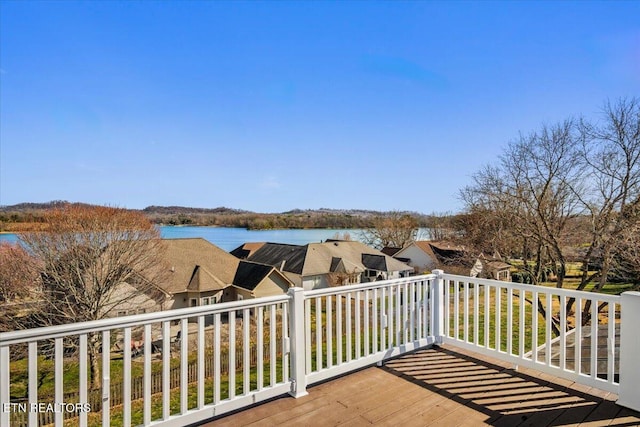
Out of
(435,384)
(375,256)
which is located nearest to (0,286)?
(435,384)

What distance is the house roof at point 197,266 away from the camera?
58.4 ft

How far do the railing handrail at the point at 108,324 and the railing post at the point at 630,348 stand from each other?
2581mm

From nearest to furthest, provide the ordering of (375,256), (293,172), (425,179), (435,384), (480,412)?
1. (480,412)
2. (435,384)
3. (425,179)
4. (293,172)
5. (375,256)

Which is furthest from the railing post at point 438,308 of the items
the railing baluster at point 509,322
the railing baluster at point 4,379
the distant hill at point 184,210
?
the distant hill at point 184,210

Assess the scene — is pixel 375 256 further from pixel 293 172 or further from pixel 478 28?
pixel 478 28

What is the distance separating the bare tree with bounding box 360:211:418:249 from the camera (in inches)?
1463

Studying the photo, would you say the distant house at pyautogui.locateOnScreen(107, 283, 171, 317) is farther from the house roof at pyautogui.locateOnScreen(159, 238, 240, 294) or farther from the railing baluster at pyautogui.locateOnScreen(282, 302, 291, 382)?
the railing baluster at pyautogui.locateOnScreen(282, 302, 291, 382)

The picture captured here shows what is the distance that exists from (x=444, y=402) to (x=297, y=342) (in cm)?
126

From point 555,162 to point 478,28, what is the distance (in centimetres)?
585

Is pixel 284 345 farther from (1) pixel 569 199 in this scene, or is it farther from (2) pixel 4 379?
(1) pixel 569 199

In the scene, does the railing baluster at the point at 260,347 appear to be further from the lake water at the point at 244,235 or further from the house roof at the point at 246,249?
the house roof at the point at 246,249

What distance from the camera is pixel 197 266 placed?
63.1ft

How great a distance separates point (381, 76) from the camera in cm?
1059

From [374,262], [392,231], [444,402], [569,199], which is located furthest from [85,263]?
[392,231]
